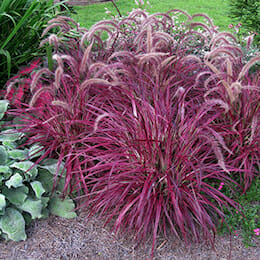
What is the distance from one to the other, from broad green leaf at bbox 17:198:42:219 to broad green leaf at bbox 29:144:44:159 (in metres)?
0.39

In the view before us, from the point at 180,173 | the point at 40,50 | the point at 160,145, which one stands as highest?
the point at 40,50

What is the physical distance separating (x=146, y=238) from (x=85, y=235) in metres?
0.43

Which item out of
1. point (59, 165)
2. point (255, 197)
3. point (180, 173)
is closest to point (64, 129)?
point (59, 165)

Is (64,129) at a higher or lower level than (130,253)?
higher

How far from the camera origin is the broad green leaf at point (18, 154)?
2.67 metres

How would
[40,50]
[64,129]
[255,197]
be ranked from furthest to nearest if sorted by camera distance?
[40,50]
[64,129]
[255,197]

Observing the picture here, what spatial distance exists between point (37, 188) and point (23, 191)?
124 millimetres

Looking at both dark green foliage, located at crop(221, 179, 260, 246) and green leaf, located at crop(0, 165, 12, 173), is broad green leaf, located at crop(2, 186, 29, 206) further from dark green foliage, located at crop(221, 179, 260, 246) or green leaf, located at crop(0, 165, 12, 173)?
dark green foliage, located at crop(221, 179, 260, 246)

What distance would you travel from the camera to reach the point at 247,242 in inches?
→ 94.4

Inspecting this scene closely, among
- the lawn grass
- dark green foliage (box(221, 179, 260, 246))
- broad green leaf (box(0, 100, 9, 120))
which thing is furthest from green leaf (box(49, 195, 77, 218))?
the lawn grass

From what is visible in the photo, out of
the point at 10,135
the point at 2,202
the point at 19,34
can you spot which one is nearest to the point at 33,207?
the point at 2,202

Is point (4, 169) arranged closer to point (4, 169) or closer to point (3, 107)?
point (4, 169)

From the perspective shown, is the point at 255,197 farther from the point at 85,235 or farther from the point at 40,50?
the point at 40,50

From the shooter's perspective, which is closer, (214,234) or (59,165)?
(214,234)
